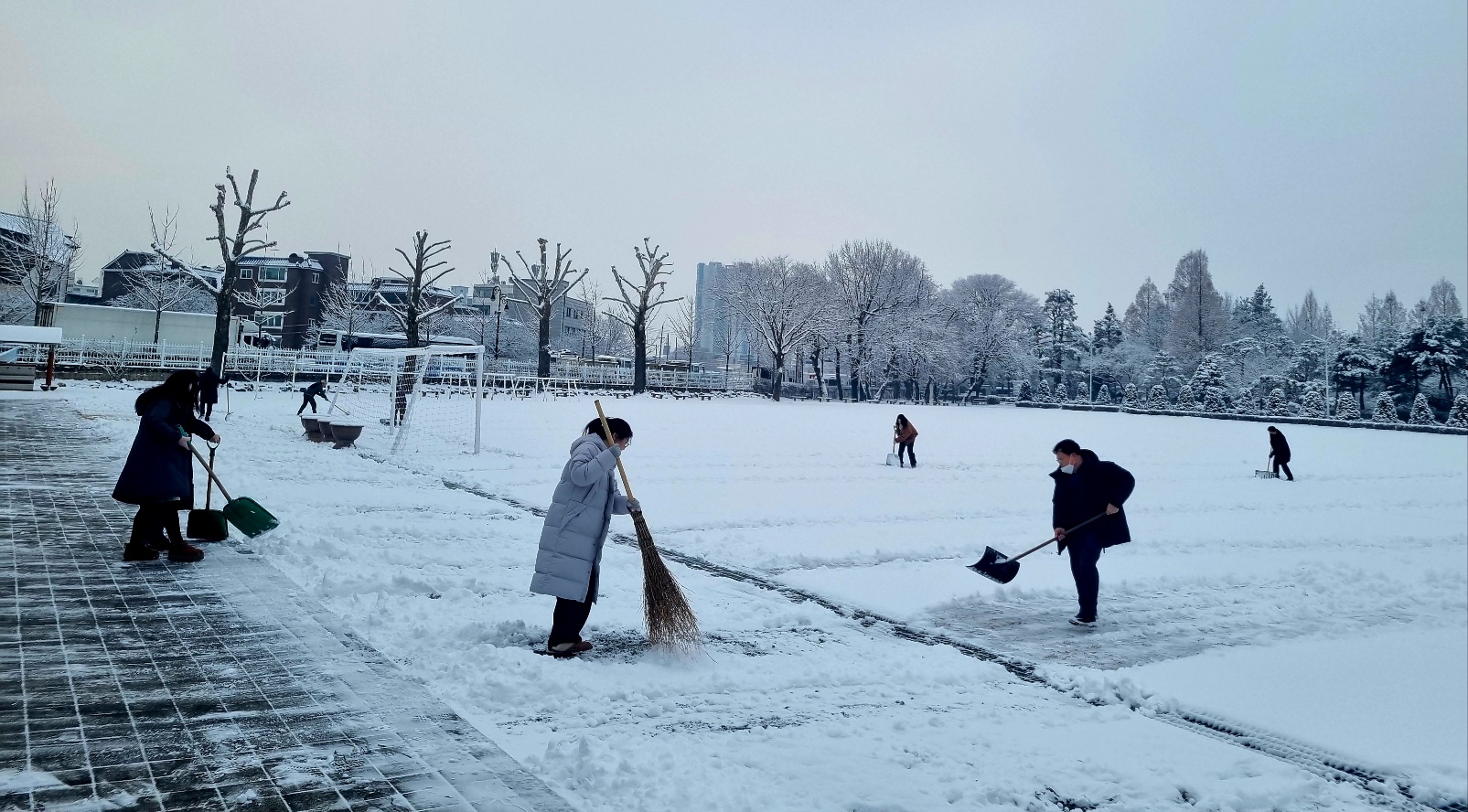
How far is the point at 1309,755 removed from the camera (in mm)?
4324

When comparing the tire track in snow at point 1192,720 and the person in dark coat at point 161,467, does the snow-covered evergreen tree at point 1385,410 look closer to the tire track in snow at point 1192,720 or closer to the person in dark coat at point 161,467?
the tire track in snow at point 1192,720

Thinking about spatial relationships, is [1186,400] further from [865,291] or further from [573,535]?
[573,535]

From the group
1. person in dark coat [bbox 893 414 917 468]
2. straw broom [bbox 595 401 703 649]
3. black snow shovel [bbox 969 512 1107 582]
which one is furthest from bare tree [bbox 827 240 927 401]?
straw broom [bbox 595 401 703 649]

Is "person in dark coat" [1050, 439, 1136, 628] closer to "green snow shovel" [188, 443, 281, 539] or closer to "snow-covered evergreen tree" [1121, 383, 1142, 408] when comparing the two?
"green snow shovel" [188, 443, 281, 539]

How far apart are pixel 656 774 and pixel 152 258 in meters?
68.5

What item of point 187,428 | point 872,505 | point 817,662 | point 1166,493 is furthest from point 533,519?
point 1166,493

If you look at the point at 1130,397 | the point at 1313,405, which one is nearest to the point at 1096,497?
the point at 1313,405

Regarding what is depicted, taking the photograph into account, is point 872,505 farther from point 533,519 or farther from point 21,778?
point 21,778

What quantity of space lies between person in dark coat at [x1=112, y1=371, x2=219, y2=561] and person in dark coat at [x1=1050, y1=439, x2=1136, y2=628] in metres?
6.87

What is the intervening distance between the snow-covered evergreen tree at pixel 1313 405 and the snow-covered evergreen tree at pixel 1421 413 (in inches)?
293

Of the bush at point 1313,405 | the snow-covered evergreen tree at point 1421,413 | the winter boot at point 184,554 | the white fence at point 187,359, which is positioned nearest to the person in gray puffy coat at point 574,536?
the winter boot at point 184,554

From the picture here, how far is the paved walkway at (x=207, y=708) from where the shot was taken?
133 inches

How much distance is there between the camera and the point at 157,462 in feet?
22.7

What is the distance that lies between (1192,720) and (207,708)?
507 centimetres
